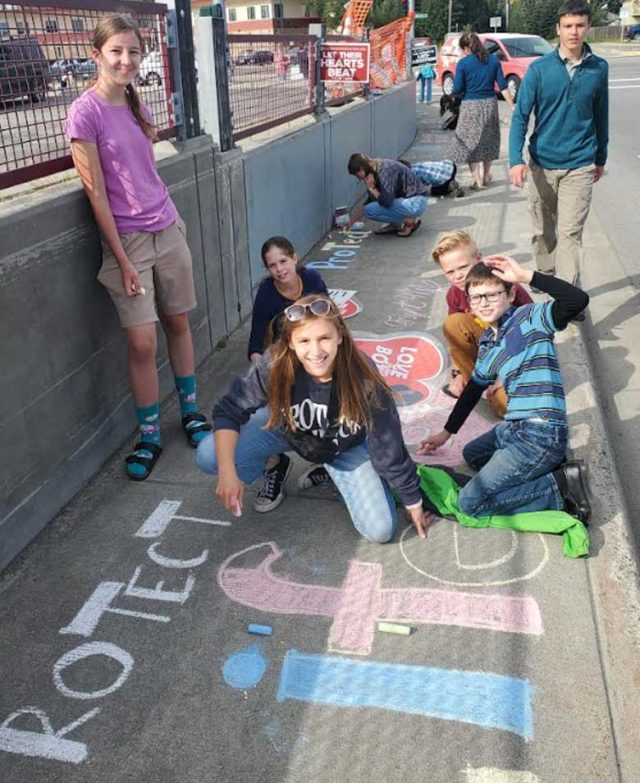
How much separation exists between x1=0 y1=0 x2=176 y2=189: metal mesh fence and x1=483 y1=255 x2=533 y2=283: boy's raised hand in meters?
1.95

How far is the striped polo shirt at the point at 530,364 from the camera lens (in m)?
3.02

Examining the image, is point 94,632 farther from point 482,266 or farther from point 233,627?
point 482,266

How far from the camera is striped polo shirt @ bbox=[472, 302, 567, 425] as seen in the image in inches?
119

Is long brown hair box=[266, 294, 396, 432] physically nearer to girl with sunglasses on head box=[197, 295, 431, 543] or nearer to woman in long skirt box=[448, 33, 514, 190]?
girl with sunglasses on head box=[197, 295, 431, 543]

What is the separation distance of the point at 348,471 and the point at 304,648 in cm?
81

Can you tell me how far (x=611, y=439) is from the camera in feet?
13.0

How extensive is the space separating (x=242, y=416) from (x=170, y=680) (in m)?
1.05

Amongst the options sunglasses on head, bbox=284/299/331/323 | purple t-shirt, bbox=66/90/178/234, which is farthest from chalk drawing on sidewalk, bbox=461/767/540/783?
purple t-shirt, bbox=66/90/178/234

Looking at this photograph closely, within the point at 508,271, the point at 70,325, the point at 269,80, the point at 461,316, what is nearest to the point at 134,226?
the point at 70,325

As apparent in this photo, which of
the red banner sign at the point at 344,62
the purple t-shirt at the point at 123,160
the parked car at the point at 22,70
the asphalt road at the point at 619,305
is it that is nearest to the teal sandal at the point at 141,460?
the purple t-shirt at the point at 123,160

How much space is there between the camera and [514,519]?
308 cm

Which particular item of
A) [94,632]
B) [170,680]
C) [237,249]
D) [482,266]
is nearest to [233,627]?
[170,680]

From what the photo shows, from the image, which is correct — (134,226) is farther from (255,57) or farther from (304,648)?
(255,57)

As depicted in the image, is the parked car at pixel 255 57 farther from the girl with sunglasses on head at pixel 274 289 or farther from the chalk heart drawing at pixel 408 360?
the chalk heart drawing at pixel 408 360
